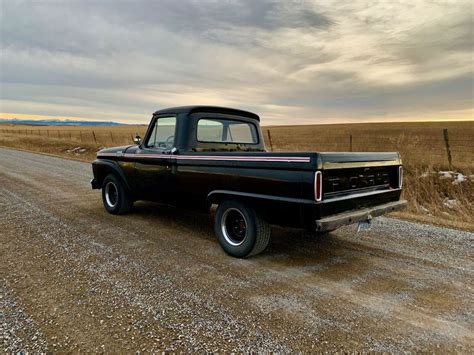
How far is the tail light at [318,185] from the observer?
3.33m

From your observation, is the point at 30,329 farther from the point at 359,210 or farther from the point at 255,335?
the point at 359,210

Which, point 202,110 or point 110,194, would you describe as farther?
point 110,194

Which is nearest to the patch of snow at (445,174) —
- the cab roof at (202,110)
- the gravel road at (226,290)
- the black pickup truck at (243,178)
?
the gravel road at (226,290)

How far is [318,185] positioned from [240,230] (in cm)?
137

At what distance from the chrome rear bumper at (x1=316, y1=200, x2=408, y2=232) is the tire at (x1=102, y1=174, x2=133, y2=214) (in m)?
3.89

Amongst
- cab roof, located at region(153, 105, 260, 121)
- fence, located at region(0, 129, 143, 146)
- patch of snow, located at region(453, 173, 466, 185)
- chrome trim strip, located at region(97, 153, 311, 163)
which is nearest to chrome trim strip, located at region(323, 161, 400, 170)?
chrome trim strip, located at region(97, 153, 311, 163)

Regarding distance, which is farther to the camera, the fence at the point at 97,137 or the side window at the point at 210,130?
the fence at the point at 97,137

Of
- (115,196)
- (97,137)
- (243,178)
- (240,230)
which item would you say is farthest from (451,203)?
(97,137)

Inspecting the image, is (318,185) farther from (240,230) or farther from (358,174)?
(240,230)

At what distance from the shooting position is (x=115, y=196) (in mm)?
6430

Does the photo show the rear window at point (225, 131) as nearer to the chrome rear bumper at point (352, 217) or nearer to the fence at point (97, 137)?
the chrome rear bumper at point (352, 217)

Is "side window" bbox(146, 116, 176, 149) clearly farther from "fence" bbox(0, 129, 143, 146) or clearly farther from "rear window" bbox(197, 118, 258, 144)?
"fence" bbox(0, 129, 143, 146)

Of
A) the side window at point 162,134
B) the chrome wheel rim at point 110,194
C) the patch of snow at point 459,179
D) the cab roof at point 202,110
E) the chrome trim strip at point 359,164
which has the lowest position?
the patch of snow at point 459,179

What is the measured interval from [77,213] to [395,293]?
551 cm
